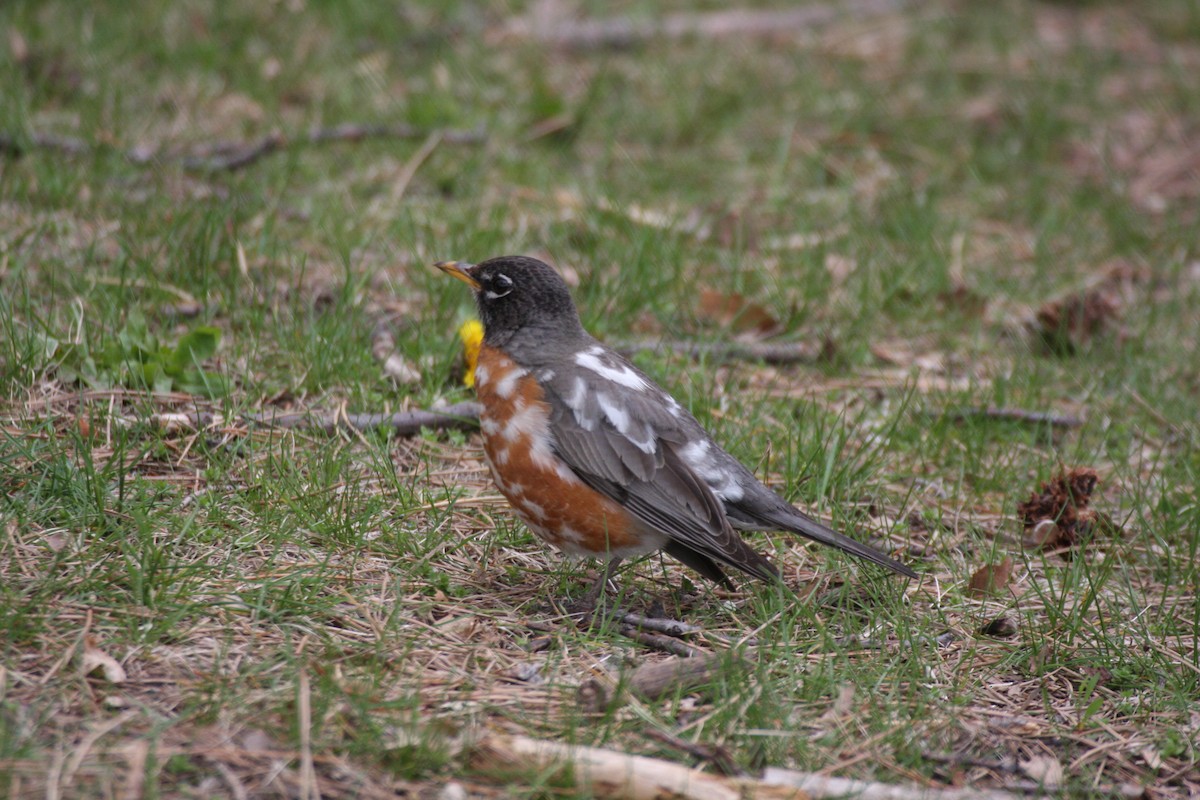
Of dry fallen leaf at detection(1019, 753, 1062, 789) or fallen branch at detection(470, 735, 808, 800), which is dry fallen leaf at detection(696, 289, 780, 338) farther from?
fallen branch at detection(470, 735, 808, 800)

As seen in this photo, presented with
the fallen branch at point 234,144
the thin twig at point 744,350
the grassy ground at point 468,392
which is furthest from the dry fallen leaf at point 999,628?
the fallen branch at point 234,144

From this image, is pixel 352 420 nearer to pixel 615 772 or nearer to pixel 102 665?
pixel 102 665

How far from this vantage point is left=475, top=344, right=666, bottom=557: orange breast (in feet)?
13.9

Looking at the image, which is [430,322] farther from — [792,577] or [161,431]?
[792,577]

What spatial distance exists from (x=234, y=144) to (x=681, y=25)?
423 centimetres

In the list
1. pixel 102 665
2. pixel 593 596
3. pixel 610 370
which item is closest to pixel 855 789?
pixel 593 596

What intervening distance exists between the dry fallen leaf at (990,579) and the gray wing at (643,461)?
879mm

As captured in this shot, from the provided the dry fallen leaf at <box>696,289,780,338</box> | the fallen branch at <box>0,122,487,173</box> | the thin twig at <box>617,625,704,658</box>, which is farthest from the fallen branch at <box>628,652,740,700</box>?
the fallen branch at <box>0,122,487,173</box>

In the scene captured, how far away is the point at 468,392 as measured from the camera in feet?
17.8

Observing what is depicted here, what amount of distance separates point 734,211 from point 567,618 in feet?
12.9

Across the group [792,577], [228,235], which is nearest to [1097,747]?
[792,577]

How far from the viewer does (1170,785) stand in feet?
11.9

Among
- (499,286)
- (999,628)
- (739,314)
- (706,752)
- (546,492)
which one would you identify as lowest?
(999,628)

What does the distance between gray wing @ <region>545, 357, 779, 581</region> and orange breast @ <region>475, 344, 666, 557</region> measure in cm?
4
